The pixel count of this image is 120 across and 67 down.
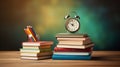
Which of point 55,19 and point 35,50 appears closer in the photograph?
point 35,50

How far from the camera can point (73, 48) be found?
219cm

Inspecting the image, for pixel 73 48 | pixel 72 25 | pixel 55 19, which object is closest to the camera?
pixel 73 48

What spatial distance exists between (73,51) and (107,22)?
93cm

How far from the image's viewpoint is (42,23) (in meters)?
3.04

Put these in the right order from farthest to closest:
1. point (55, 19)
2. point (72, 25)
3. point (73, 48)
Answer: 1. point (55, 19)
2. point (72, 25)
3. point (73, 48)

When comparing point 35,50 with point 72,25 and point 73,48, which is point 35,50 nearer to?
point 73,48

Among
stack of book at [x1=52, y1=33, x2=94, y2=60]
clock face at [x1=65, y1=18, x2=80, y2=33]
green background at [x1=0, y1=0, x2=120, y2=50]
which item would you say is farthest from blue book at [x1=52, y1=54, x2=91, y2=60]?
green background at [x1=0, y1=0, x2=120, y2=50]

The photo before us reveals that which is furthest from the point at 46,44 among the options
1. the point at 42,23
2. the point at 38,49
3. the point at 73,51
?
the point at 42,23

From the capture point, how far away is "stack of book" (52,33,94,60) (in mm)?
2168

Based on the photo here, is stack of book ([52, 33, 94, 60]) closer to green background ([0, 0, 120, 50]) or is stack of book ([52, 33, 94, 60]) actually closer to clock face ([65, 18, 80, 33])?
clock face ([65, 18, 80, 33])

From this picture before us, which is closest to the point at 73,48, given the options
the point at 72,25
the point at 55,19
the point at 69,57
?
the point at 69,57

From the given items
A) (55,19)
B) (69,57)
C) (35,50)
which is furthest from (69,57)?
(55,19)

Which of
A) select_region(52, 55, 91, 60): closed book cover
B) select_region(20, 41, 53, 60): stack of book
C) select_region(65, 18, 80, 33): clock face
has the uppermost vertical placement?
select_region(65, 18, 80, 33): clock face

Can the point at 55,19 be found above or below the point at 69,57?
above
